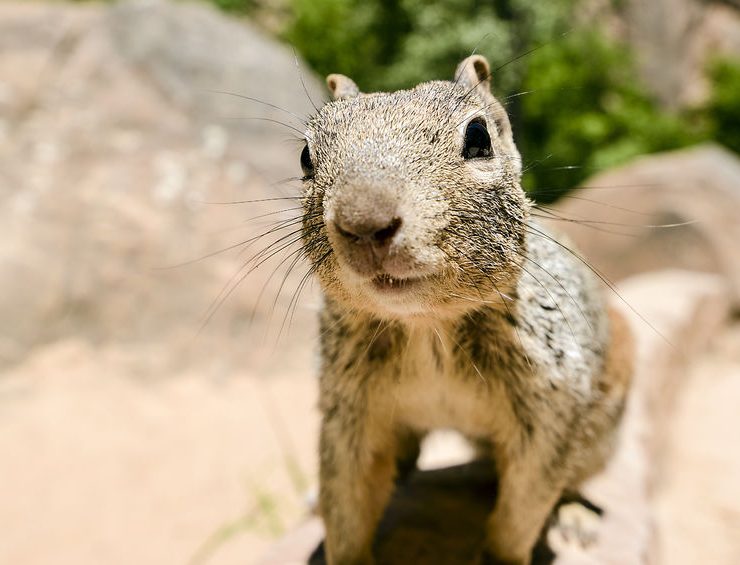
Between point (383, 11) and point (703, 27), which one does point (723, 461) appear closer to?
point (383, 11)

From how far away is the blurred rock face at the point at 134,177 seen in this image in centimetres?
838

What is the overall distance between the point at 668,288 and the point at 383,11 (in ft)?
30.3

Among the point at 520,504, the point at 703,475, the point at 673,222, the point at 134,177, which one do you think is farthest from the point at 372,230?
the point at 673,222

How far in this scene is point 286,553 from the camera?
3.96 meters

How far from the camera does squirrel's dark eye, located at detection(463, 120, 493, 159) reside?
8.64 ft

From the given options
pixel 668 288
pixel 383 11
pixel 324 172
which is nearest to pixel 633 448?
pixel 668 288

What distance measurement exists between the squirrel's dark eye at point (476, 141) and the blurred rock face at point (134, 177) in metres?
5.39

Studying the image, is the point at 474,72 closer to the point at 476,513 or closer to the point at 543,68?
the point at 476,513

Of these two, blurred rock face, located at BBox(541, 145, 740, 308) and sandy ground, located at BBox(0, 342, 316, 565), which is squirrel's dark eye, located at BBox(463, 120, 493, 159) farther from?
blurred rock face, located at BBox(541, 145, 740, 308)

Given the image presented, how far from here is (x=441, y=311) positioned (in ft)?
8.25

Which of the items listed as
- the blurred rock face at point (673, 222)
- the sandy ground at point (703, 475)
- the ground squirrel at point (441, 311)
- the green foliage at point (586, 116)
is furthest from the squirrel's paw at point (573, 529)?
the green foliage at point (586, 116)

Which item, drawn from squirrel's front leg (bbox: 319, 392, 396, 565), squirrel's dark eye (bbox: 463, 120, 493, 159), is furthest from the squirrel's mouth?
squirrel's front leg (bbox: 319, 392, 396, 565)

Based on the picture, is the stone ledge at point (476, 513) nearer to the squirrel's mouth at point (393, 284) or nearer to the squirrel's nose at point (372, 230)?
the squirrel's mouth at point (393, 284)

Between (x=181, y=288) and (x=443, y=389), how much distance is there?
6229 millimetres
